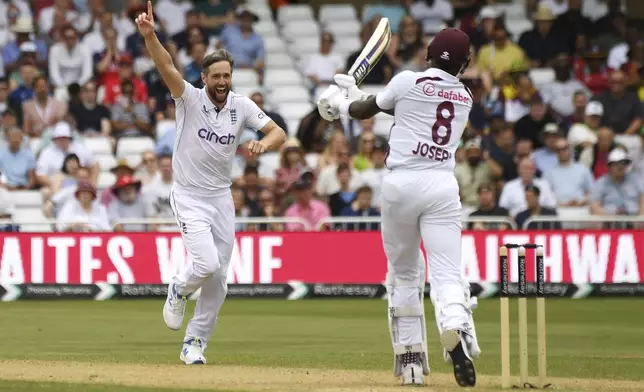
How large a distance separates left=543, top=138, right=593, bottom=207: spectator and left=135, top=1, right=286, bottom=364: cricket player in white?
9.62 m

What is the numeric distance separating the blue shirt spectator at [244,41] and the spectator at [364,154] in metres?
3.20

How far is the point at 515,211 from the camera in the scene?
18.8 meters

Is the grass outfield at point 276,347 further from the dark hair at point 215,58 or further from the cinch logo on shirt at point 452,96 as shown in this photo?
the dark hair at point 215,58

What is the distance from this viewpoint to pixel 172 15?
23.2 metres

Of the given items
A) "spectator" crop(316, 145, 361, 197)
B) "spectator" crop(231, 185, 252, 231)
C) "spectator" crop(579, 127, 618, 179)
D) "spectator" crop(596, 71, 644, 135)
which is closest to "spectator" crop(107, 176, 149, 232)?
"spectator" crop(231, 185, 252, 231)

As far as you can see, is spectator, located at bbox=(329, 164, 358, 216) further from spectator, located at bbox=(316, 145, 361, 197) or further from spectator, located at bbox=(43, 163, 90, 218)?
spectator, located at bbox=(43, 163, 90, 218)

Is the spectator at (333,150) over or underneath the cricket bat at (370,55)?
underneath

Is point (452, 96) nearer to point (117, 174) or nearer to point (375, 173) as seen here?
point (375, 173)

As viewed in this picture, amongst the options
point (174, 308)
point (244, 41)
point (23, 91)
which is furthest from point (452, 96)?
point (244, 41)

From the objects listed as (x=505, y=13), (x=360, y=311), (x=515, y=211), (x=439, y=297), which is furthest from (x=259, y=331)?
(x=505, y=13)

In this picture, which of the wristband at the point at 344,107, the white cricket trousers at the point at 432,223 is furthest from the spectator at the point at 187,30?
the white cricket trousers at the point at 432,223

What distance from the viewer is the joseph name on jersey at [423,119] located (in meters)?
8.95

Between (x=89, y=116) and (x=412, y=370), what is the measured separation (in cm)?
1277

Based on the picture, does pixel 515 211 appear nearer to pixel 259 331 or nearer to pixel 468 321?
pixel 259 331
